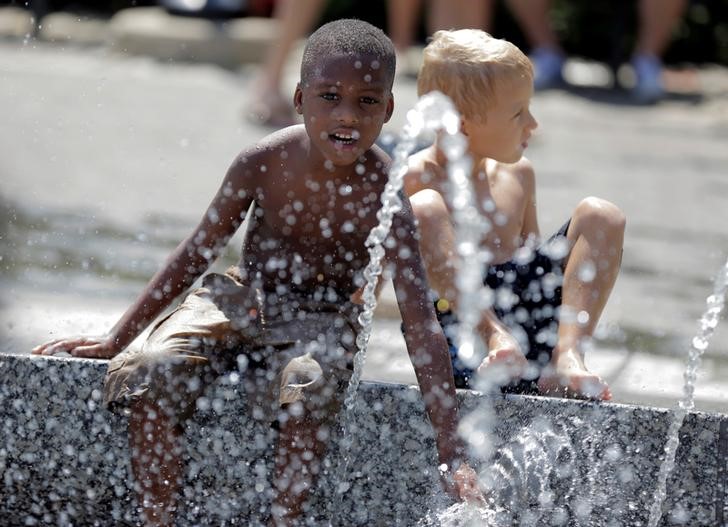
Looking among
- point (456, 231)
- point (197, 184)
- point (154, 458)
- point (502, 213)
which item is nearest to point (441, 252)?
point (456, 231)

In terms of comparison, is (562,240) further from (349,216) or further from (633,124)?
(633,124)

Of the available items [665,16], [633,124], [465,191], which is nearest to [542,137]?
[633,124]

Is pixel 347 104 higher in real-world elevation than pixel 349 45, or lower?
lower

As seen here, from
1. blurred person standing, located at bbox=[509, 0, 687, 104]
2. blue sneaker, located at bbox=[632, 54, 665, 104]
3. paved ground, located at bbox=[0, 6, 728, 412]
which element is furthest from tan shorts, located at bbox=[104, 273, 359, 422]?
blue sneaker, located at bbox=[632, 54, 665, 104]

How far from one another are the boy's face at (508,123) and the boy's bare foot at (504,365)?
1.74ft

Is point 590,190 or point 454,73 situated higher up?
point 454,73

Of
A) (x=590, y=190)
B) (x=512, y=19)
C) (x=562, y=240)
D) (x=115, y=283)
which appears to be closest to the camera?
(x=562, y=240)

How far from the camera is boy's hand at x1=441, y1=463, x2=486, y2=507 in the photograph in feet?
8.54

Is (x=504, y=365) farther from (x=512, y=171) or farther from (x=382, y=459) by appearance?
(x=512, y=171)

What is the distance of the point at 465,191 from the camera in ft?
10.7

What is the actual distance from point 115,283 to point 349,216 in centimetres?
181

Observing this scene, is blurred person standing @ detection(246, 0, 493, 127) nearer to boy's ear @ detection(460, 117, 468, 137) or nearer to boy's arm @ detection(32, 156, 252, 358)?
boy's ear @ detection(460, 117, 468, 137)

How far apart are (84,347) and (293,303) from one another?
1.47 feet

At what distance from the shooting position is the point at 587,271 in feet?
10.1
